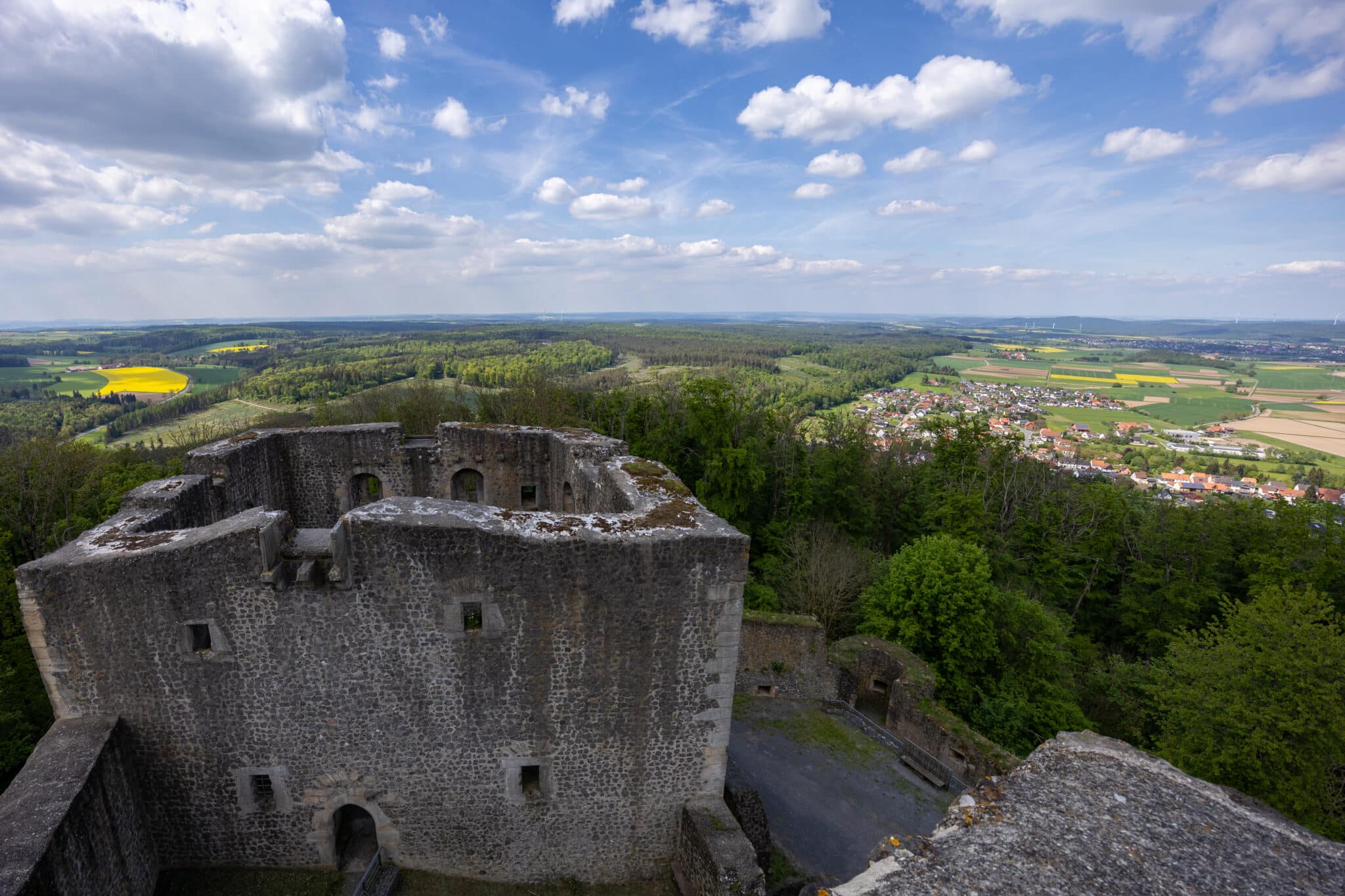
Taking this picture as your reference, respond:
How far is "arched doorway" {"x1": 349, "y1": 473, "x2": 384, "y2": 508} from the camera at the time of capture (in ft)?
50.8

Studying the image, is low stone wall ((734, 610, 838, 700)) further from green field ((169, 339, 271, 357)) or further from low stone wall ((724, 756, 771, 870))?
green field ((169, 339, 271, 357))

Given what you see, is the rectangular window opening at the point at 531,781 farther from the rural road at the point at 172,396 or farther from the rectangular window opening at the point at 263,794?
the rural road at the point at 172,396

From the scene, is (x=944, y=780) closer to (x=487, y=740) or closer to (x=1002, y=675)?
(x=1002, y=675)

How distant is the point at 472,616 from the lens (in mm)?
8172

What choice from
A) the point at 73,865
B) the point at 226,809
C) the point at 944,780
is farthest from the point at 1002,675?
the point at 73,865

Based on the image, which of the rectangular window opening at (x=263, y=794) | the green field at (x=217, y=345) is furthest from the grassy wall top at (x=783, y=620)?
the green field at (x=217, y=345)

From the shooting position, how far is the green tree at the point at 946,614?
60.4 feet

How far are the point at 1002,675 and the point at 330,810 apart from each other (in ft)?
64.9

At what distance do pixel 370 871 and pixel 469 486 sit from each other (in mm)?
10132

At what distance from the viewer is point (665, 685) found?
8.64m

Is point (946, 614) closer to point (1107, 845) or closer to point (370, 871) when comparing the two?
point (1107, 845)

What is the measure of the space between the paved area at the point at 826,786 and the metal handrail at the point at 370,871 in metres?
7.88

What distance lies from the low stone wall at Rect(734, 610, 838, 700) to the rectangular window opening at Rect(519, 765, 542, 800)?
9.22 m

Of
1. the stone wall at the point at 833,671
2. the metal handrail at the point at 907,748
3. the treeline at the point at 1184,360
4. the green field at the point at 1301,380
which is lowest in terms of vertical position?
the green field at the point at 1301,380
